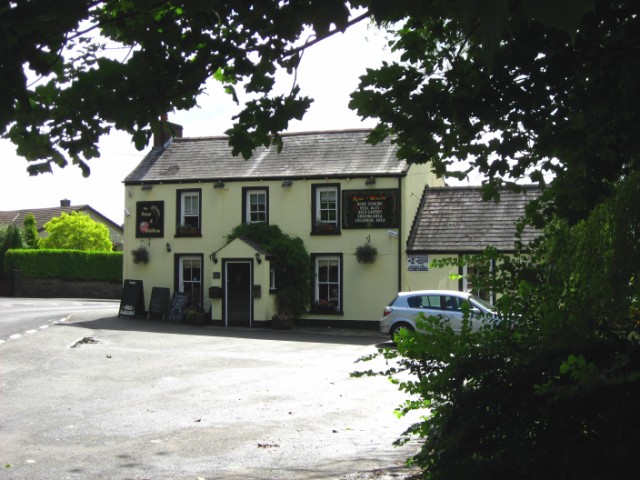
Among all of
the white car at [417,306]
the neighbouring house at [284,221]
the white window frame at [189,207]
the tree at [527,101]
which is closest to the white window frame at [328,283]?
the neighbouring house at [284,221]

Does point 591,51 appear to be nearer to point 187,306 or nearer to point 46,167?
point 46,167

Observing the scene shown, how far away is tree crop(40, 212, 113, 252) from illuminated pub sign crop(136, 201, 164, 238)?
28.6m

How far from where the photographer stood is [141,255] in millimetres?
29141

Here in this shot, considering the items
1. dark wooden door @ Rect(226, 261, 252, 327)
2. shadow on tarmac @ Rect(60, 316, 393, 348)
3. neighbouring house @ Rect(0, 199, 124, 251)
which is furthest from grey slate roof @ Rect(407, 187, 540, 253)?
neighbouring house @ Rect(0, 199, 124, 251)

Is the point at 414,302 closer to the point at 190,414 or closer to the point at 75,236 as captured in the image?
the point at 190,414

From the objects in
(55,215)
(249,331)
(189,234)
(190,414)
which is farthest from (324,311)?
(55,215)

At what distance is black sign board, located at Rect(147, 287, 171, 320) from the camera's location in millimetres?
28469

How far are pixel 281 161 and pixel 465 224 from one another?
7155 millimetres

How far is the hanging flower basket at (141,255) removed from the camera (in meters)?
29.2

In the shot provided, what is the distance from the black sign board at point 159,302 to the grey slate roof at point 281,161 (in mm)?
4147

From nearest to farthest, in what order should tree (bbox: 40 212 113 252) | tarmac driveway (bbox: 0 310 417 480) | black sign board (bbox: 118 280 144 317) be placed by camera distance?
tarmac driveway (bbox: 0 310 417 480) < black sign board (bbox: 118 280 144 317) < tree (bbox: 40 212 113 252)

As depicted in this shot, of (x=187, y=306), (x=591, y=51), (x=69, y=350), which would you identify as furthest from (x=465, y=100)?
(x=187, y=306)

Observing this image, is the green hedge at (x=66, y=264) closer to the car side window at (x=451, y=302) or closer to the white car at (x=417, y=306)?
the white car at (x=417, y=306)

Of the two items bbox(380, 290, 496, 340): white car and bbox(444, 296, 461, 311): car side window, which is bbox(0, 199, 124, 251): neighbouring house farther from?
bbox(444, 296, 461, 311): car side window
